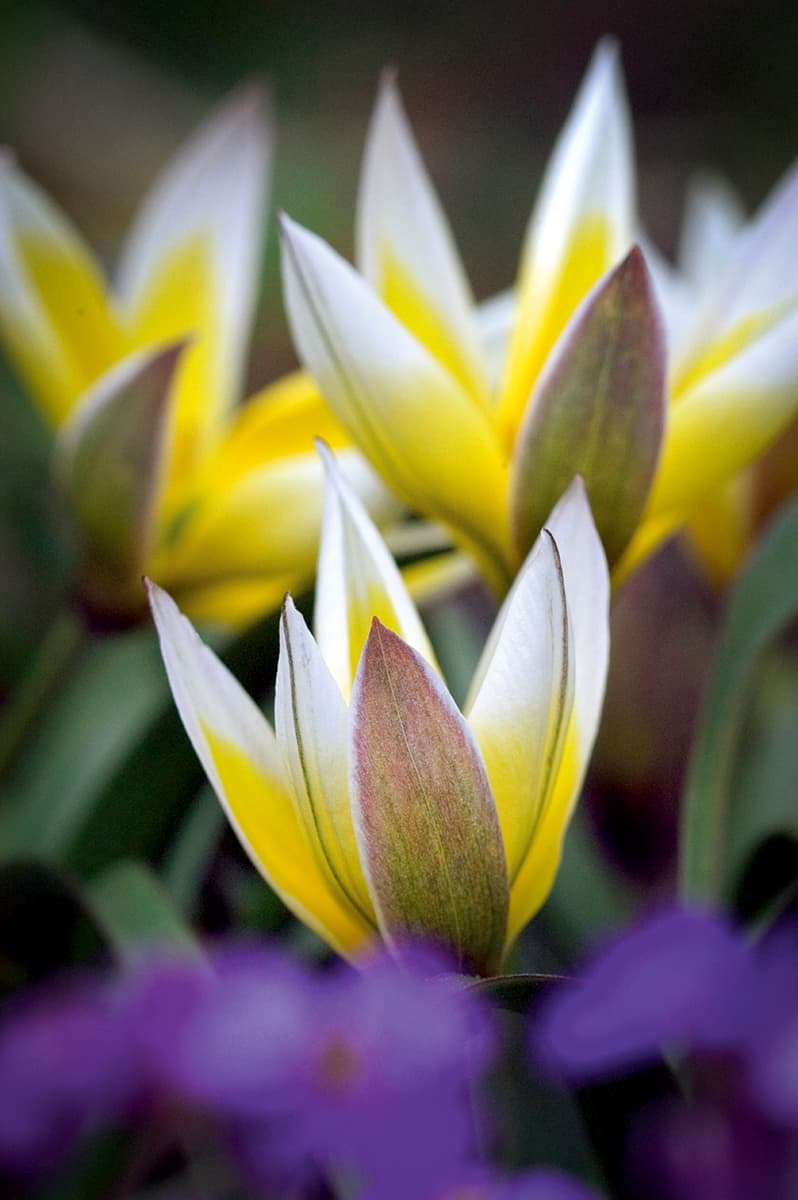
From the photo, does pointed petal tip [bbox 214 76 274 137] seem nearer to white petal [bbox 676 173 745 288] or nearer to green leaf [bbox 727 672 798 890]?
white petal [bbox 676 173 745 288]

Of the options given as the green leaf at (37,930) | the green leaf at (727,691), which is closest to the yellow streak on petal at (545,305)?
the green leaf at (727,691)

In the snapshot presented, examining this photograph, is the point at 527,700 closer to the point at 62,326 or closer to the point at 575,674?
the point at 575,674

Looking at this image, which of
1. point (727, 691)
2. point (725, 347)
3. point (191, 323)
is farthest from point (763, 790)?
point (191, 323)

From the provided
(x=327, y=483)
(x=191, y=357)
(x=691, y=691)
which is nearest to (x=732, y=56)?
(x=691, y=691)

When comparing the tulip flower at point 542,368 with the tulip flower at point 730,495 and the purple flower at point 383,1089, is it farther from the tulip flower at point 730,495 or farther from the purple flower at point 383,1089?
the purple flower at point 383,1089

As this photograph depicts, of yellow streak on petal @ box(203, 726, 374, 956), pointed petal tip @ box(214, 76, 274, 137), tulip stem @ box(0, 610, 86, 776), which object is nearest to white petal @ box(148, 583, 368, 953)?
yellow streak on petal @ box(203, 726, 374, 956)

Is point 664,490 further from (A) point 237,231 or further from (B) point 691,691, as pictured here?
(B) point 691,691
